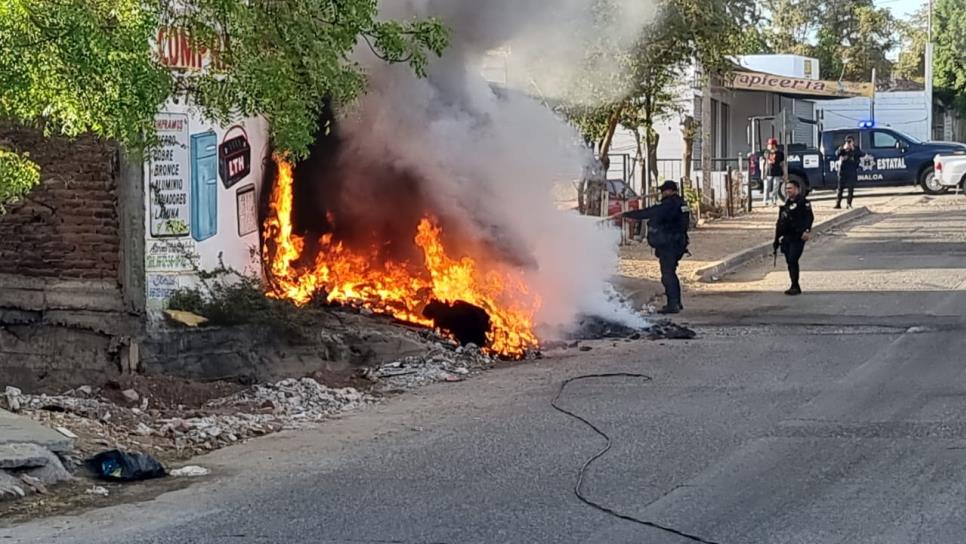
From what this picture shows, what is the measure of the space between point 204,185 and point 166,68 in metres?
2.84

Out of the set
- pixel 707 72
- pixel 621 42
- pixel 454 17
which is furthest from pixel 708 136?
pixel 454 17

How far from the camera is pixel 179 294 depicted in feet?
33.4

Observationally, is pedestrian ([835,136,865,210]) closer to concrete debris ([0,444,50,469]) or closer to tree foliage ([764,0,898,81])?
concrete debris ([0,444,50,469])

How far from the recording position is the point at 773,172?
28.2 m

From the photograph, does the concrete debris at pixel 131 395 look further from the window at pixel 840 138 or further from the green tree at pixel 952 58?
the green tree at pixel 952 58

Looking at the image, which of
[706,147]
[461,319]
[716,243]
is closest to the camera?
[461,319]

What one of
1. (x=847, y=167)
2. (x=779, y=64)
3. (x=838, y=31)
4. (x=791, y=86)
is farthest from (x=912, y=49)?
(x=847, y=167)

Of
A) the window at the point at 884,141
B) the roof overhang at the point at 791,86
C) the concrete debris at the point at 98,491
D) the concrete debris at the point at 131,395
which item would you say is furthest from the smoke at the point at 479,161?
the window at the point at 884,141

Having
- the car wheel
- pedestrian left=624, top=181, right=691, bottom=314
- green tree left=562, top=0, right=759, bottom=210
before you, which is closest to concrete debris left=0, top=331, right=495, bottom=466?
pedestrian left=624, top=181, right=691, bottom=314

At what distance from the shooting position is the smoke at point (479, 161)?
11969 mm

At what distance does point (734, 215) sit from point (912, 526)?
22.6 meters

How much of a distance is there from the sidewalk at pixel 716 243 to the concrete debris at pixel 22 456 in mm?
9339

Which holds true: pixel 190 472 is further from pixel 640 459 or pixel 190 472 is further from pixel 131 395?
pixel 640 459

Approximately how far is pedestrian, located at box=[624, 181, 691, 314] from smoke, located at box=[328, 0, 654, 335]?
94cm
